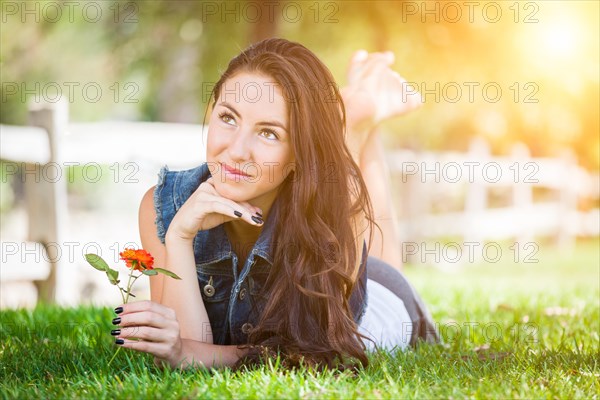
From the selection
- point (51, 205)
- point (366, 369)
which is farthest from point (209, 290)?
point (51, 205)

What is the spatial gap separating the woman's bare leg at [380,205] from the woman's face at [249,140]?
4.46 feet

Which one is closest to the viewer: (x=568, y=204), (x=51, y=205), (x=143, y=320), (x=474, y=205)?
(x=143, y=320)

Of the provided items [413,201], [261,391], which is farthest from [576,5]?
[261,391]

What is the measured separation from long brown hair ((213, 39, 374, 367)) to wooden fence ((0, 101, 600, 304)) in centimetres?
42

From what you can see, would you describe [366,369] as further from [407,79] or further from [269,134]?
[407,79]

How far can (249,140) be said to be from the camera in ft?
8.29

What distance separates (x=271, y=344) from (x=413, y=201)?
695 cm

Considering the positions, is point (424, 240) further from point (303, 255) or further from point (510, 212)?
point (303, 255)

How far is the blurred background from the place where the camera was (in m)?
7.18

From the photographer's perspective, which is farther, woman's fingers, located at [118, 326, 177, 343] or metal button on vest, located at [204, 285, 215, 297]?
metal button on vest, located at [204, 285, 215, 297]

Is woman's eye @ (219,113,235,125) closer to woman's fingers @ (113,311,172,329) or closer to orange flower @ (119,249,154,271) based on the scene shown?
orange flower @ (119,249,154,271)

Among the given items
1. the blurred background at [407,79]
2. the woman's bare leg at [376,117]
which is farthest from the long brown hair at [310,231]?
the blurred background at [407,79]

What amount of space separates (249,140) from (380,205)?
4.90 feet

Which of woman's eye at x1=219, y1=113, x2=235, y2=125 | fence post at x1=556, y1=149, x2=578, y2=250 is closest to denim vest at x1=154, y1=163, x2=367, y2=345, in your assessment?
woman's eye at x1=219, y1=113, x2=235, y2=125
